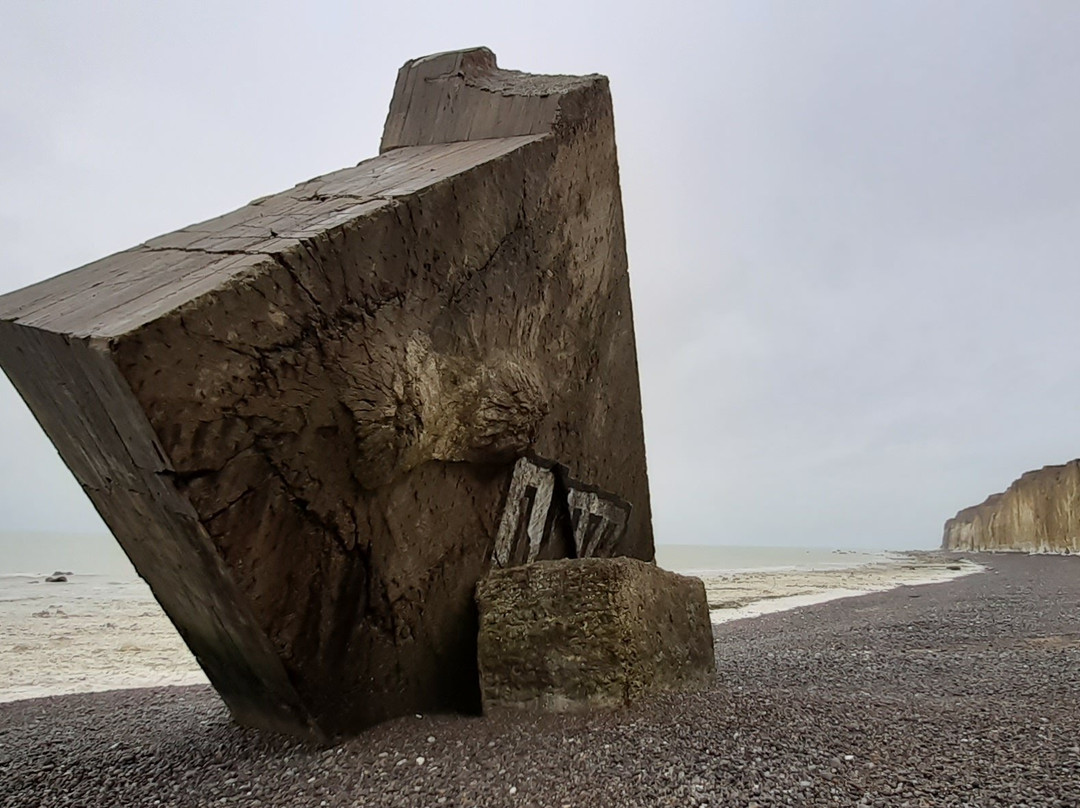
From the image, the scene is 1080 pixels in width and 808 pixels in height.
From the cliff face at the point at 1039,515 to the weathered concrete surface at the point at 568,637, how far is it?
97.2 ft

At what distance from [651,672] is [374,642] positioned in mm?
1126

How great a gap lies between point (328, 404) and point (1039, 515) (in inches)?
1396

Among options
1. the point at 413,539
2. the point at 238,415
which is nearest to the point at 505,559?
the point at 413,539

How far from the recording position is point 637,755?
2502 mm

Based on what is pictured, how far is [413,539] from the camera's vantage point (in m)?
2.99

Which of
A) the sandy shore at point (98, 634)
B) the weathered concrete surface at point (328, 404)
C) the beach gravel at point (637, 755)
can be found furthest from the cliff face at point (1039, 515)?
the weathered concrete surface at point (328, 404)

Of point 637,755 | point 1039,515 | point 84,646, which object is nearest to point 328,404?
point 637,755

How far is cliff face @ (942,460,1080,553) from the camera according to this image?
27328 millimetres

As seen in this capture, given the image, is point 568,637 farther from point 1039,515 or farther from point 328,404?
point 1039,515

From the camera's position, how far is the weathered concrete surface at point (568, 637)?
2969mm

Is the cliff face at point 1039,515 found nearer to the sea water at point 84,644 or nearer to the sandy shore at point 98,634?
the sandy shore at point 98,634

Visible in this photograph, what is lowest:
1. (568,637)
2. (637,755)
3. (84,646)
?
(84,646)

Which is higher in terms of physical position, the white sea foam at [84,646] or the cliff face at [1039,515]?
the cliff face at [1039,515]

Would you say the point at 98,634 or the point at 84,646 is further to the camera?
the point at 98,634
